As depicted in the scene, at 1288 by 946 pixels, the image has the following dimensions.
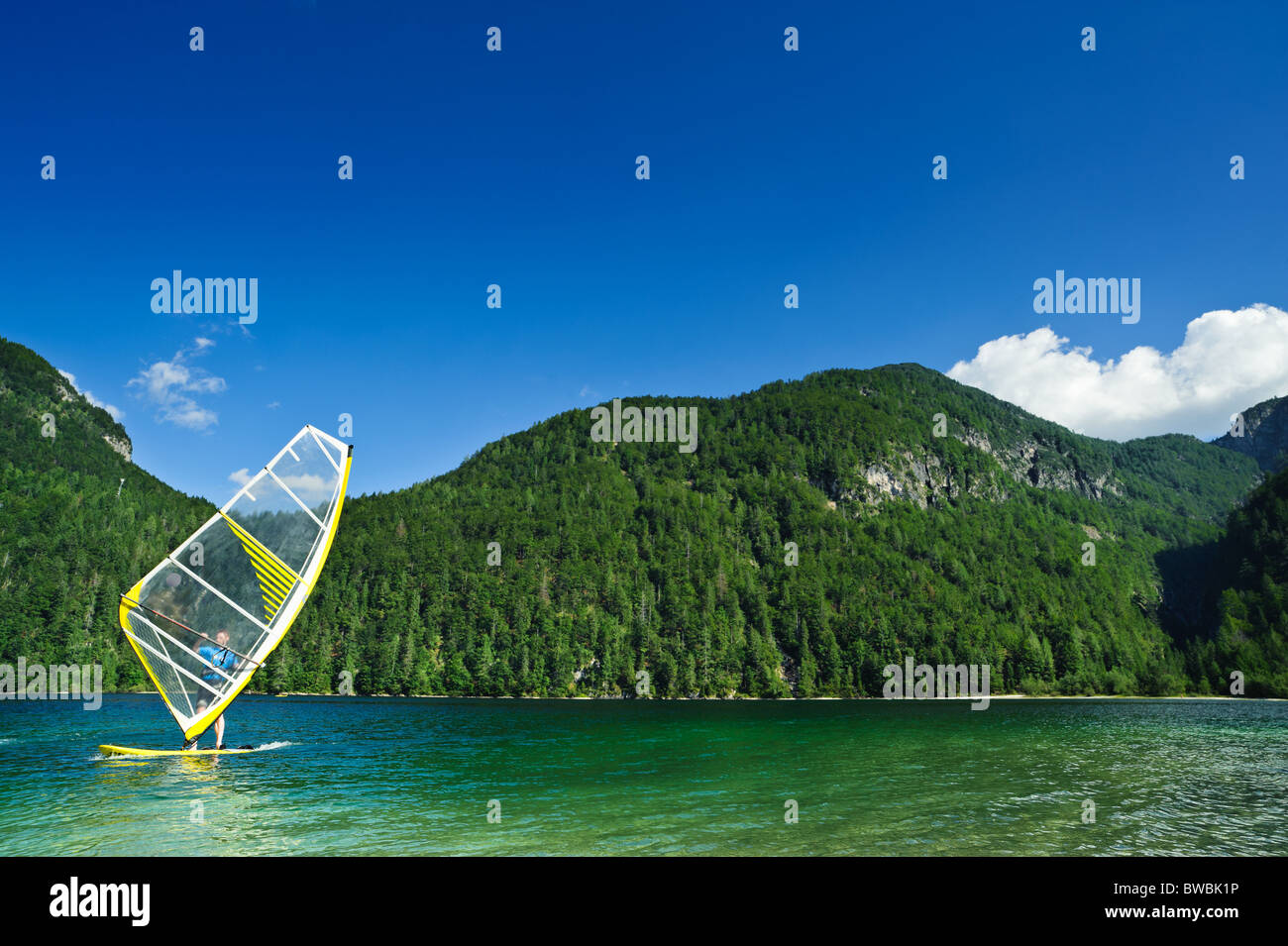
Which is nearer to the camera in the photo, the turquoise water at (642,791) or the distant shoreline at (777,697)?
the turquoise water at (642,791)

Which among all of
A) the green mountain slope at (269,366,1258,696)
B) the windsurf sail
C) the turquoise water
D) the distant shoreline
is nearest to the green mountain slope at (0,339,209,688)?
the distant shoreline

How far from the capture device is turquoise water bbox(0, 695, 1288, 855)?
22.6 m

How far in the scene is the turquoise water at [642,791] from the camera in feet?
74.1

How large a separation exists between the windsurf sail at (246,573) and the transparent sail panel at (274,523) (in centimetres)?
4

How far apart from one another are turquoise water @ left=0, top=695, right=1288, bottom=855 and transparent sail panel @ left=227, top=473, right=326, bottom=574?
9592mm

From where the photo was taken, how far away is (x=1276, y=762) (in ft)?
146

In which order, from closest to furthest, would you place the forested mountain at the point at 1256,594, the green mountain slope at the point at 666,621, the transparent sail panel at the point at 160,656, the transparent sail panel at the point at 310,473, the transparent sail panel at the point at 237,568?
1. the transparent sail panel at the point at 310,473
2. the transparent sail panel at the point at 237,568
3. the transparent sail panel at the point at 160,656
4. the forested mountain at the point at 1256,594
5. the green mountain slope at the point at 666,621

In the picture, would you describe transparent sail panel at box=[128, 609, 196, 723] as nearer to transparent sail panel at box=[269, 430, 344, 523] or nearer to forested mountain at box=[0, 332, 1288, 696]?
transparent sail panel at box=[269, 430, 344, 523]

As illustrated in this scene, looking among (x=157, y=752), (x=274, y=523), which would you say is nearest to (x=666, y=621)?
(x=157, y=752)

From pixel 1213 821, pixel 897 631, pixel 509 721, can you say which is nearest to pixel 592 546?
pixel 897 631

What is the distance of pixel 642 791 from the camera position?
106ft

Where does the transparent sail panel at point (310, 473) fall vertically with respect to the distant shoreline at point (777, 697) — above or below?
above

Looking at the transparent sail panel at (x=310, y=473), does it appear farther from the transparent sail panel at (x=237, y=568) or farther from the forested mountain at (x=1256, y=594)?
the forested mountain at (x=1256, y=594)

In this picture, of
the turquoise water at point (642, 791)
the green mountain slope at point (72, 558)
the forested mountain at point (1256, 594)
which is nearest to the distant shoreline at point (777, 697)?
the forested mountain at point (1256, 594)
